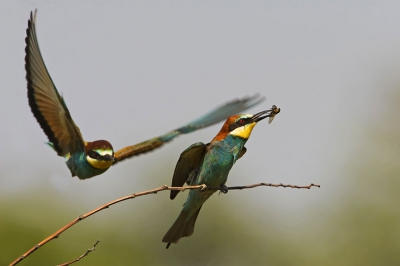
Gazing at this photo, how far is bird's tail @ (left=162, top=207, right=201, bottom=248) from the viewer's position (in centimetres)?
363

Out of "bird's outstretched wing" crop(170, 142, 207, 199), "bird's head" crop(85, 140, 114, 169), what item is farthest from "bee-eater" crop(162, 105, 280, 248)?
"bird's head" crop(85, 140, 114, 169)

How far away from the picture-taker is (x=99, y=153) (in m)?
3.42

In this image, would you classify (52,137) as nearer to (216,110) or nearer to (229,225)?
(216,110)

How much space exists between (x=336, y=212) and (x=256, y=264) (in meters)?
1.96

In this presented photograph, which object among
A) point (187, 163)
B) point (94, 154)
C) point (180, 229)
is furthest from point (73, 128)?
point (180, 229)

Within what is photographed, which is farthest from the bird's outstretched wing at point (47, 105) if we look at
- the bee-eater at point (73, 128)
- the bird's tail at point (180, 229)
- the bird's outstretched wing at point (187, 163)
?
the bird's tail at point (180, 229)

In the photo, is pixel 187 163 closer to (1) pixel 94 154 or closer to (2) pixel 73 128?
(1) pixel 94 154

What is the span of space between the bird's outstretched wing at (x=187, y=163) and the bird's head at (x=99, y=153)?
0.96 ft

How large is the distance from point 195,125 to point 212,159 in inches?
6.5

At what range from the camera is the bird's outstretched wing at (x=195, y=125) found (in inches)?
136

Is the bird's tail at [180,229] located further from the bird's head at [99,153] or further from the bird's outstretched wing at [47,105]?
the bird's outstretched wing at [47,105]

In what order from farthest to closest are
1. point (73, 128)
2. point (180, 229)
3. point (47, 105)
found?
point (180, 229) → point (73, 128) → point (47, 105)

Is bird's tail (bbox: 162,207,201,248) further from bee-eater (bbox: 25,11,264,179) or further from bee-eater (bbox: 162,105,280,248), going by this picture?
bee-eater (bbox: 25,11,264,179)

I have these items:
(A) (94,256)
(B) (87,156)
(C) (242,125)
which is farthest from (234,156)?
(A) (94,256)
